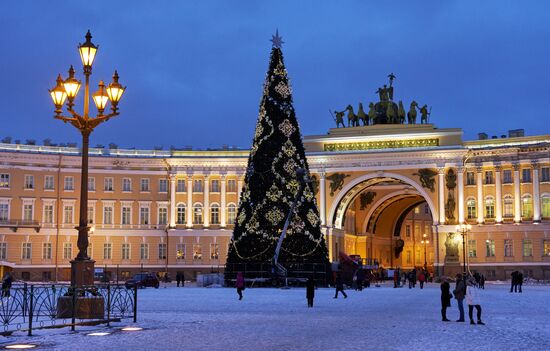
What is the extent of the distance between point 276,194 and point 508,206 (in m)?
29.0

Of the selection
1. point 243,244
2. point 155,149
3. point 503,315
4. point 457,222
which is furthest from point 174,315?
point 155,149

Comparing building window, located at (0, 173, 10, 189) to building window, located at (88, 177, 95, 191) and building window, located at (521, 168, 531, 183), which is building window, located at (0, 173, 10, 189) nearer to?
building window, located at (88, 177, 95, 191)

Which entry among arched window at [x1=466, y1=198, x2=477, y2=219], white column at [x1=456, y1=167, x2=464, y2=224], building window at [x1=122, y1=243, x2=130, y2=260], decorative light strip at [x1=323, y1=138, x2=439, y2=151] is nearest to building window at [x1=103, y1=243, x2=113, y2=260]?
building window at [x1=122, y1=243, x2=130, y2=260]

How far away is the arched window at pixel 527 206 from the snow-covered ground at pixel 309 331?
133ft

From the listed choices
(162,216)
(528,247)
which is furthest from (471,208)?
(162,216)

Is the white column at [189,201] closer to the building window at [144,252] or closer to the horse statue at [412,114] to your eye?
the building window at [144,252]

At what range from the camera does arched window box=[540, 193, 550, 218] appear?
2748 inches

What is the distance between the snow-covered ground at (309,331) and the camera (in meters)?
17.3

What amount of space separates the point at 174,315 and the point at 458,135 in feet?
167

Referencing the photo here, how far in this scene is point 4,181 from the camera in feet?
237

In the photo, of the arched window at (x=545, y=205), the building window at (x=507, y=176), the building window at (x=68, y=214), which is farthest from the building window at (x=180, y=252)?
the arched window at (x=545, y=205)

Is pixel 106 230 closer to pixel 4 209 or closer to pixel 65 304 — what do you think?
pixel 4 209

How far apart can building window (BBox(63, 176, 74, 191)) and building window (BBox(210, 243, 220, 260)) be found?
13694 millimetres

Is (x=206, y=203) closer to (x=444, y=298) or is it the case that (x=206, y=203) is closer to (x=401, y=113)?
(x=401, y=113)
